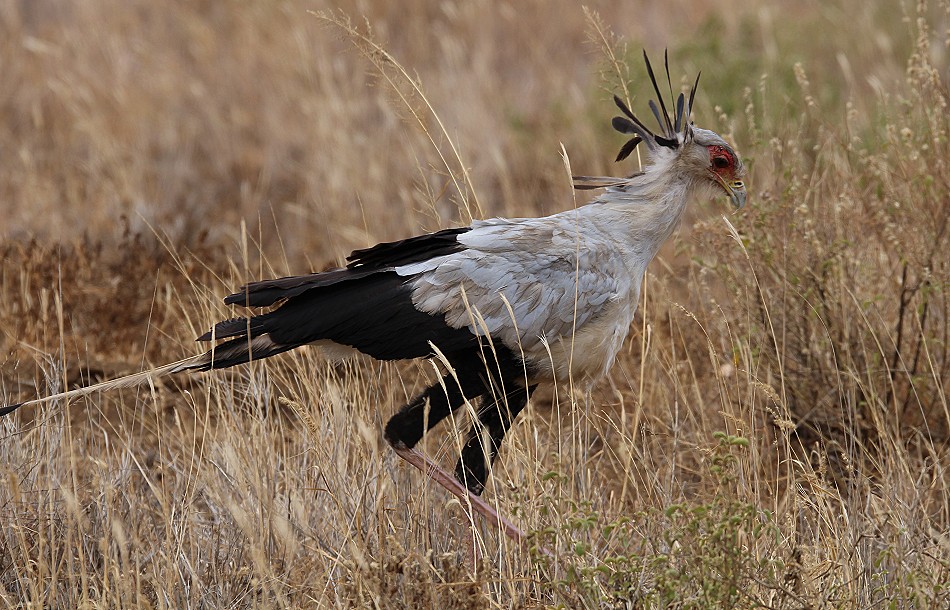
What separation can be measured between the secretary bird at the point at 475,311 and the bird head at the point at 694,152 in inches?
8.6

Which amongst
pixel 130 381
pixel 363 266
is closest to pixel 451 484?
pixel 363 266

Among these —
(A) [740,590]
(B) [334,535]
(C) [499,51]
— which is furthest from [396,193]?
(A) [740,590]

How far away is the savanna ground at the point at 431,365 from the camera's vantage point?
2836mm

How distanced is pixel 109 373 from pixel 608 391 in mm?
2072

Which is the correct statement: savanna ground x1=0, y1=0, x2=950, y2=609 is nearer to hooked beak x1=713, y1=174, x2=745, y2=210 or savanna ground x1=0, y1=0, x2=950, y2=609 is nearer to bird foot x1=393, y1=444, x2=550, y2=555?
bird foot x1=393, y1=444, x2=550, y2=555

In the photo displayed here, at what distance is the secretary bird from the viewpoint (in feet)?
10.8

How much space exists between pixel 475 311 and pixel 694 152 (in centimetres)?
103

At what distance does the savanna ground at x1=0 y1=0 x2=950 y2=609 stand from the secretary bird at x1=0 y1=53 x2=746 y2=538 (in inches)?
6.0

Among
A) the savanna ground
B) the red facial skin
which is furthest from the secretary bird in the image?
the red facial skin

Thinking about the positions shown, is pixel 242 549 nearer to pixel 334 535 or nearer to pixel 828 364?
pixel 334 535

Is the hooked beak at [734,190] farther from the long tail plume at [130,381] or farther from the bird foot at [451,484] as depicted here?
the long tail plume at [130,381]

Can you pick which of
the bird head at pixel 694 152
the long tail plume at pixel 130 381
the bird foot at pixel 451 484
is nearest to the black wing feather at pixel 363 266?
the long tail plume at pixel 130 381

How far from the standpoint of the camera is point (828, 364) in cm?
426

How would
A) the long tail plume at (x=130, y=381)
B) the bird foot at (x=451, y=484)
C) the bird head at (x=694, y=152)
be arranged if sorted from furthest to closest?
the bird head at (x=694, y=152), the bird foot at (x=451, y=484), the long tail plume at (x=130, y=381)
